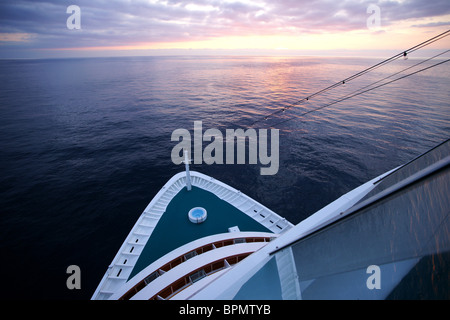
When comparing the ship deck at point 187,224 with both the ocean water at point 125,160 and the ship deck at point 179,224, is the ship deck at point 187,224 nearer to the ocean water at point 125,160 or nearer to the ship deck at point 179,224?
the ship deck at point 179,224

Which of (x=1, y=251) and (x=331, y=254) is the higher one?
(x=331, y=254)

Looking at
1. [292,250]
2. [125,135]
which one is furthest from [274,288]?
[125,135]

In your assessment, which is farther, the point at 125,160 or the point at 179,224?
the point at 125,160

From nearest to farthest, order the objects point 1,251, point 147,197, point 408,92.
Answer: point 1,251 → point 147,197 → point 408,92

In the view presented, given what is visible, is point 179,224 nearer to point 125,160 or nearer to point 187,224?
point 187,224

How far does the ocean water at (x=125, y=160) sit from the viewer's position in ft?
57.2

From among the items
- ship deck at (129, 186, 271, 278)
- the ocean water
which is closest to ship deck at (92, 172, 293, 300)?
ship deck at (129, 186, 271, 278)

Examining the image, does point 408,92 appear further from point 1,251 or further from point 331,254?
point 1,251

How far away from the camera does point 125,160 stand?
3080 centimetres

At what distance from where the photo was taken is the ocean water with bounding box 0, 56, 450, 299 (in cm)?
1742

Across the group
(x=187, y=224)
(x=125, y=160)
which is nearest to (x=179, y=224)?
(x=187, y=224)

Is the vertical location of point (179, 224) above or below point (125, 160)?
below

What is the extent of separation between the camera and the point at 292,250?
12.5 feet

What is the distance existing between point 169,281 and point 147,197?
1649cm
